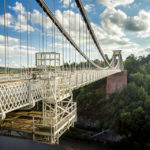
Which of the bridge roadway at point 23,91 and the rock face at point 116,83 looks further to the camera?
the rock face at point 116,83

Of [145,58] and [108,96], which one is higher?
[145,58]

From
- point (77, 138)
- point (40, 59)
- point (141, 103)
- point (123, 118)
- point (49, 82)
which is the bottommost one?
point (77, 138)

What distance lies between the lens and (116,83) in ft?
84.3

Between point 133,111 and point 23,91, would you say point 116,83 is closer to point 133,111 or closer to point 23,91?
point 133,111

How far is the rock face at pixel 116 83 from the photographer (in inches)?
997

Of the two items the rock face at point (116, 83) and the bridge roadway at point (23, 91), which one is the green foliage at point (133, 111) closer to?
the rock face at point (116, 83)

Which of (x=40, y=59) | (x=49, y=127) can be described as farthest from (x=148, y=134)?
(x=40, y=59)

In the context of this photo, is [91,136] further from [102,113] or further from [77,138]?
[102,113]

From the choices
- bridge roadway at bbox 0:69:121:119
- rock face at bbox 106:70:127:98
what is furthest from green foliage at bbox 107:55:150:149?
bridge roadway at bbox 0:69:121:119

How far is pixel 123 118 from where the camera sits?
1759 centimetres

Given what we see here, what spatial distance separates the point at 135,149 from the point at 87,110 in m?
10.2

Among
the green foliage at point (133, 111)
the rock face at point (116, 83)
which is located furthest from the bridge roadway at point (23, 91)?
the rock face at point (116, 83)

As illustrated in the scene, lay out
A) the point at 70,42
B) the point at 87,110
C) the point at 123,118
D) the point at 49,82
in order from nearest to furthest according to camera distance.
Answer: the point at 49,82 → the point at 70,42 → the point at 123,118 → the point at 87,110

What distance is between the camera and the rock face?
25.3 m
